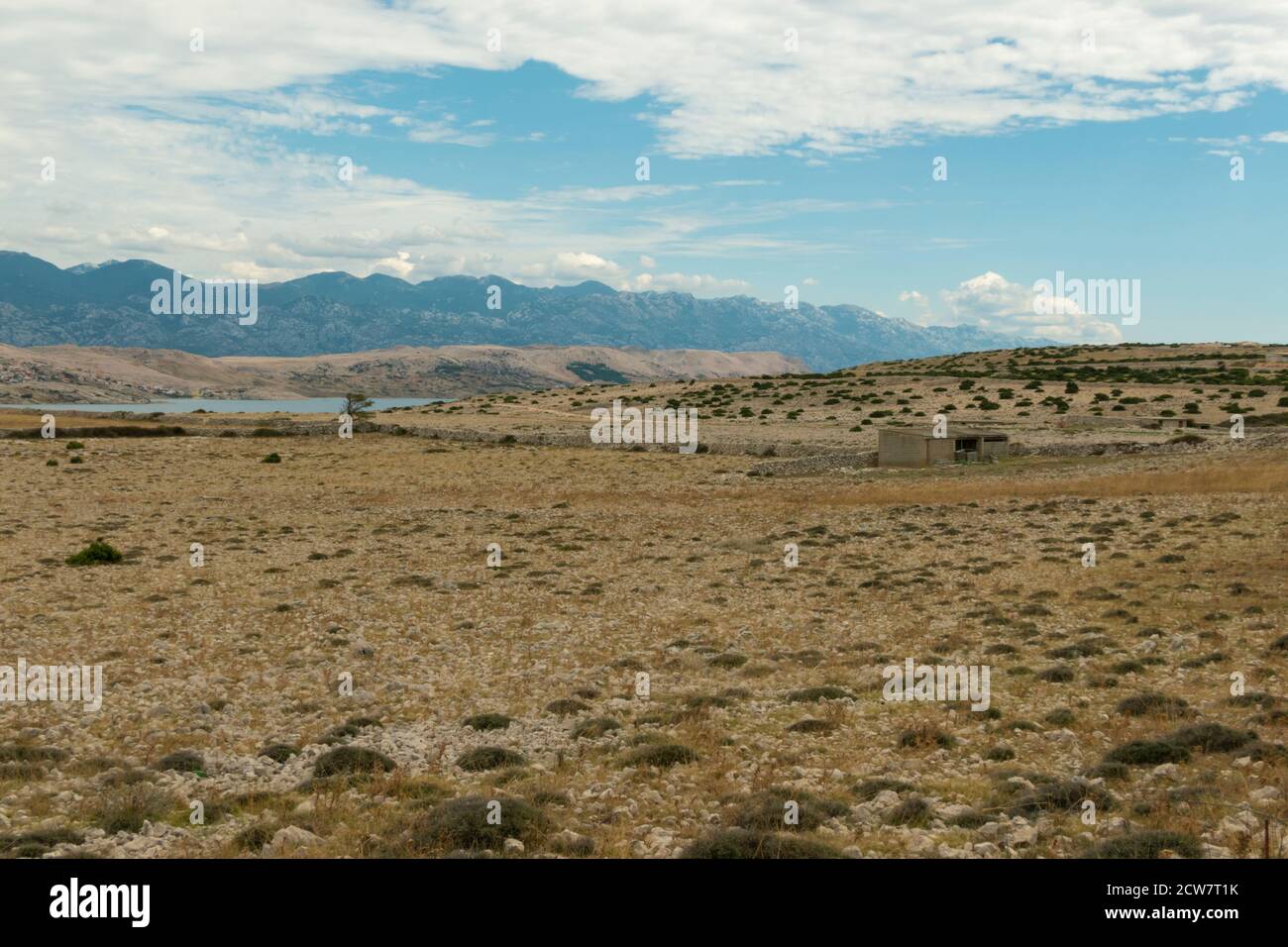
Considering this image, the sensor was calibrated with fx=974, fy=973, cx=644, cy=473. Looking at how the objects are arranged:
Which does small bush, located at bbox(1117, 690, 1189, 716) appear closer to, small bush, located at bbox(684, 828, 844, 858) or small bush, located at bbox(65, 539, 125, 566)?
small bush, located at bbox(684, 828, 844, 858)

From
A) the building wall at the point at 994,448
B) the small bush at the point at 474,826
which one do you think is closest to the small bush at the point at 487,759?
the small bush at the point at 474,826

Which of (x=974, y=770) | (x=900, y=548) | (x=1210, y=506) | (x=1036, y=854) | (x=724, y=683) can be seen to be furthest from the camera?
(x=1210, y=506)

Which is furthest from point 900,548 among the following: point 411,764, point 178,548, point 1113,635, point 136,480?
point 136,480

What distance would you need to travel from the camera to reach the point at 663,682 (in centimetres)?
1758

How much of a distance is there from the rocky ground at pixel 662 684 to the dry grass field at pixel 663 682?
0.26 feet

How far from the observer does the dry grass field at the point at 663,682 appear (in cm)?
1086

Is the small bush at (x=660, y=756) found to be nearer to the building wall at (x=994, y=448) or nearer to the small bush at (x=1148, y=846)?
the small bush at (x=1148, y=846)

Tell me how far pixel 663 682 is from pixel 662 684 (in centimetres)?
14

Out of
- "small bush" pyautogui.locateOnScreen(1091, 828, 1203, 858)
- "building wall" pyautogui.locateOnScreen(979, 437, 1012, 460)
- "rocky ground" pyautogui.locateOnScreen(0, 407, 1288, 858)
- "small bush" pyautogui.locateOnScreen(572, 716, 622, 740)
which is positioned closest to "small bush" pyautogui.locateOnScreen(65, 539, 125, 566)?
"rocky ground" pyautogui.locateOnScreen(0, 407, 1288, 858)

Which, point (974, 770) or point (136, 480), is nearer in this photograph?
point (974, 770)

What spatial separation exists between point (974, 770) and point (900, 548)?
758 inches

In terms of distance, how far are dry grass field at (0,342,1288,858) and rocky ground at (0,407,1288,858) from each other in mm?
80

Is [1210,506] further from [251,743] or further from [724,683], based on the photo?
[251,743]
